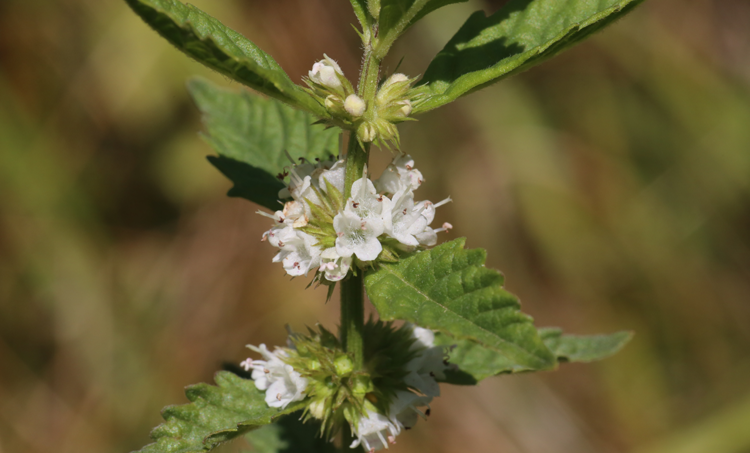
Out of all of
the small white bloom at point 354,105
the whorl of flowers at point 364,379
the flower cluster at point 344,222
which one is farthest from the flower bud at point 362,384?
the small white bloom at point 354,105

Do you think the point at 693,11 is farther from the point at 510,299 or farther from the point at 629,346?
the point at 510,299

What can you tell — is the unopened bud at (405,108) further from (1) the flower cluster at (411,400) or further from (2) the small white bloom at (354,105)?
(1) the flower cluster at (411,400)

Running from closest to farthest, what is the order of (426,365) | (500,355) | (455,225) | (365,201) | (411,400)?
(365,201) < (411,400) < (426,365) < (500,355) < (455,225)

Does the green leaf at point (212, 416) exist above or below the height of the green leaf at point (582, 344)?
below

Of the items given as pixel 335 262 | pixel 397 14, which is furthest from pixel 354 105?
pixel 335 262

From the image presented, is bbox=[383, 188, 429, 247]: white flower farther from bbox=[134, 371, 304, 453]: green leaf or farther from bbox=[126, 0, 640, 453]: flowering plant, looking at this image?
bbox=[134, 371, 304, 453]: green leaf

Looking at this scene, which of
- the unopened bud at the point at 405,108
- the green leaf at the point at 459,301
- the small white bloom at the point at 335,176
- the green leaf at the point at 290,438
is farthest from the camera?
the green leaf at the point at 290,438

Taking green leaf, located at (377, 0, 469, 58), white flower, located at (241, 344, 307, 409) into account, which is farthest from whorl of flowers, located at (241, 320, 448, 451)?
green leaf, located at (377, 0, 469, 58)

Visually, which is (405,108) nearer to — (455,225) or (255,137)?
(255,137)
